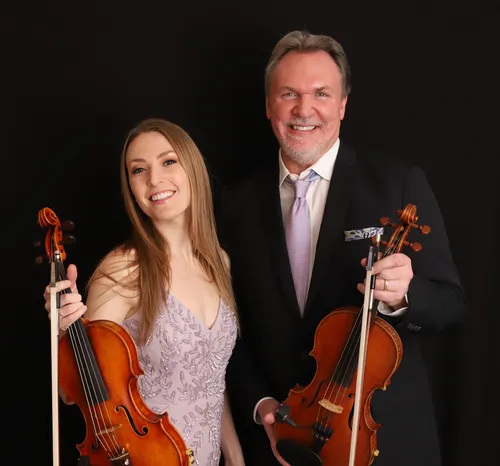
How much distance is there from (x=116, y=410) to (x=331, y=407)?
1.85 feet

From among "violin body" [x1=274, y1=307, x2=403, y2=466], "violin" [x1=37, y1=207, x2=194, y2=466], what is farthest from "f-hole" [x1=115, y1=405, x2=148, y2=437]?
"violin body" [x1=274, y1=307, x2=403, y2=466]

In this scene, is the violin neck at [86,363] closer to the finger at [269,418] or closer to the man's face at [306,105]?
the finger at [269,418]

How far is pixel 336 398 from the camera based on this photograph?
172 centimetres

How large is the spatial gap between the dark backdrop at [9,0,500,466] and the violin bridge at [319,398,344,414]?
84cm

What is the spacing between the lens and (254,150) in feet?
8.17

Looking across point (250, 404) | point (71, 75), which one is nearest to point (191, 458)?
point (250, 404)

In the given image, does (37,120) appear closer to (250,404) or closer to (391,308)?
(250,404)

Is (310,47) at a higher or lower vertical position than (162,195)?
higher

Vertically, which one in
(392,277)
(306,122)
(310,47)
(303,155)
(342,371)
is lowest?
(342,371)

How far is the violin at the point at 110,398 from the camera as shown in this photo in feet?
5.54

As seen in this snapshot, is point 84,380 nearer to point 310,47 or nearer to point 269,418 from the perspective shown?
point 269,418

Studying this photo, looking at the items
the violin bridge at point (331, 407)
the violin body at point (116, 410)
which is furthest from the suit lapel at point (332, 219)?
the violin body at point (116, 410)

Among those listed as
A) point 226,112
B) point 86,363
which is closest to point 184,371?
point 86,363

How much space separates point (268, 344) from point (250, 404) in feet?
0.68
